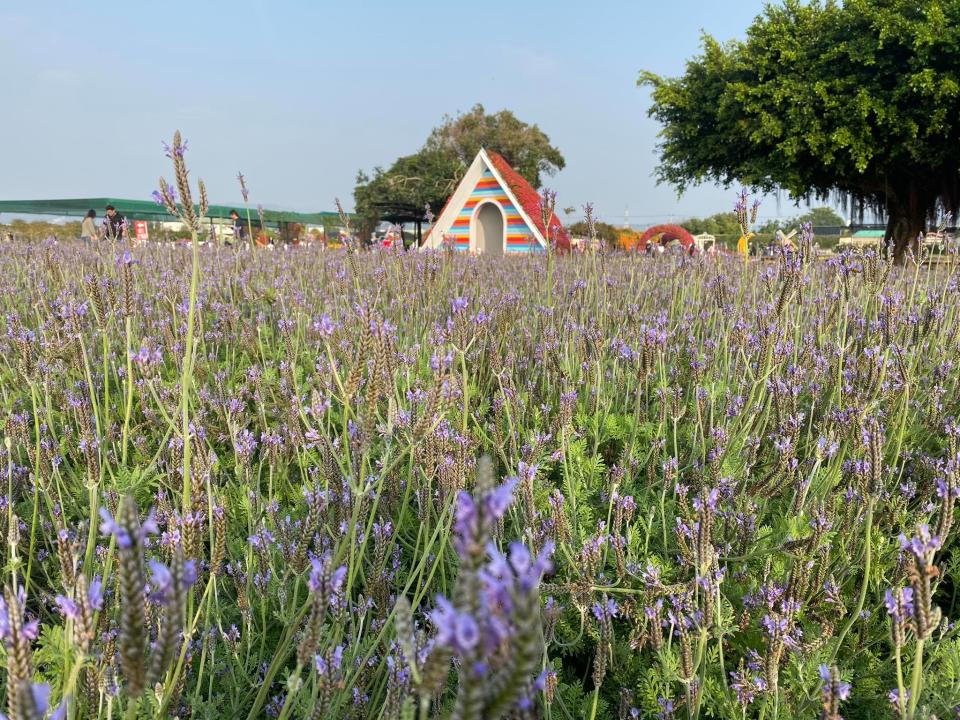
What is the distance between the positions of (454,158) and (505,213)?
69.6 ft

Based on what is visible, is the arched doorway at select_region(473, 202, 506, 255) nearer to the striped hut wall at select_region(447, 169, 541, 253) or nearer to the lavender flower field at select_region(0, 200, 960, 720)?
the striped hut wall at select_region(447, 169, 541, 253)

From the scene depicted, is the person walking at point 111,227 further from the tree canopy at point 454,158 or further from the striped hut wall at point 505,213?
the tree canopy at point 454,158

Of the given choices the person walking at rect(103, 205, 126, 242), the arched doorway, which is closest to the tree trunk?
the arched doorway

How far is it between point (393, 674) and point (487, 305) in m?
2.37

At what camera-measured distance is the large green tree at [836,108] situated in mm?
13195

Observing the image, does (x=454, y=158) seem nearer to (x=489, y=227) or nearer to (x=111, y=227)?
(x=489, y=227)

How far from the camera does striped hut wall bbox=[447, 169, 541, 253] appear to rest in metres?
14.1

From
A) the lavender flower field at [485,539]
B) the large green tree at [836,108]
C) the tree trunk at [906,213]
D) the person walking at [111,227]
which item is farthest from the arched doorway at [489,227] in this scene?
the lavender flower field at [485,539]

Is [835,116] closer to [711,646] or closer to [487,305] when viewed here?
[487,305]

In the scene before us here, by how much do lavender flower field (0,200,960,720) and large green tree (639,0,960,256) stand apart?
12.6 meters

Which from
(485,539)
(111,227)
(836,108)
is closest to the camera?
(485,539)

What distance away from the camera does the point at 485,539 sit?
1.20 ft

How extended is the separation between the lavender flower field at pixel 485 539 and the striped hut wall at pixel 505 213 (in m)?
11.3

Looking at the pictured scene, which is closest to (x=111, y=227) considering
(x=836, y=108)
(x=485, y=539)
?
(x=485, y=539)
